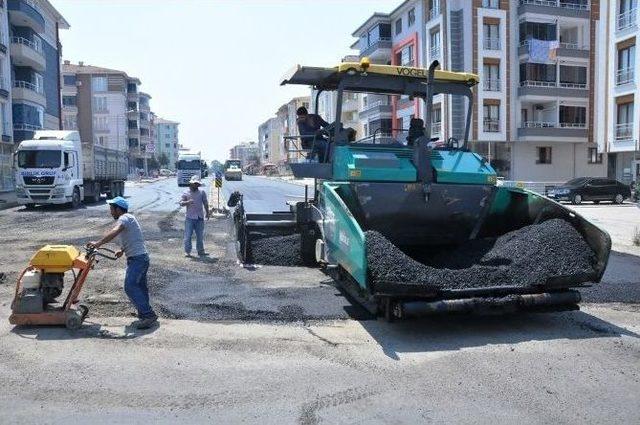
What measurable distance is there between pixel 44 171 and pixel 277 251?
16.9 metres

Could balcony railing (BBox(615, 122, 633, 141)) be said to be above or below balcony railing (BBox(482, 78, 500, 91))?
below

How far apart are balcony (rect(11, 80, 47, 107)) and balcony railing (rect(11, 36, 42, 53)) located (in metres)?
2.58

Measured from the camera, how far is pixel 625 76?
108 feet

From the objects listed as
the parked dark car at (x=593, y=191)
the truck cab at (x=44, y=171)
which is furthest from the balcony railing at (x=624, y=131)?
the truck cab at (x=44, y=171)

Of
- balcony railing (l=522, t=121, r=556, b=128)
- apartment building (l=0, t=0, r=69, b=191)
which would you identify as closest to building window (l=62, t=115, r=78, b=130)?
apartment building (l=0, t=0, r=69, b=191)

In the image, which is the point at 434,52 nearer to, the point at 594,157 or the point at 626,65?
the point at 626,65

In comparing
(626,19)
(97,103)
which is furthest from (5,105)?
(97,103)

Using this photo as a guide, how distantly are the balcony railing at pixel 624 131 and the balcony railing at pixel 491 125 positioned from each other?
9419 millimetres

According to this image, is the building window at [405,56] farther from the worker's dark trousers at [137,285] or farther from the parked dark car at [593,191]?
the worker's dark trousers at [137,285]

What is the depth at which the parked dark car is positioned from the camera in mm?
29281

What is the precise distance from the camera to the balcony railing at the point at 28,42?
39.8 metres

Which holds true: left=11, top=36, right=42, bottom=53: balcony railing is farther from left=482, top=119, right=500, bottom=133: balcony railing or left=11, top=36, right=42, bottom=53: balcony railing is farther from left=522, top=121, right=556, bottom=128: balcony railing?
left=522, top=121, right=556, bottom=128: balcony railing

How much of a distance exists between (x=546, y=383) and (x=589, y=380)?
37cm

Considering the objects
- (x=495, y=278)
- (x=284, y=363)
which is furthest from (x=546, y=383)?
(x=284, y=363)
